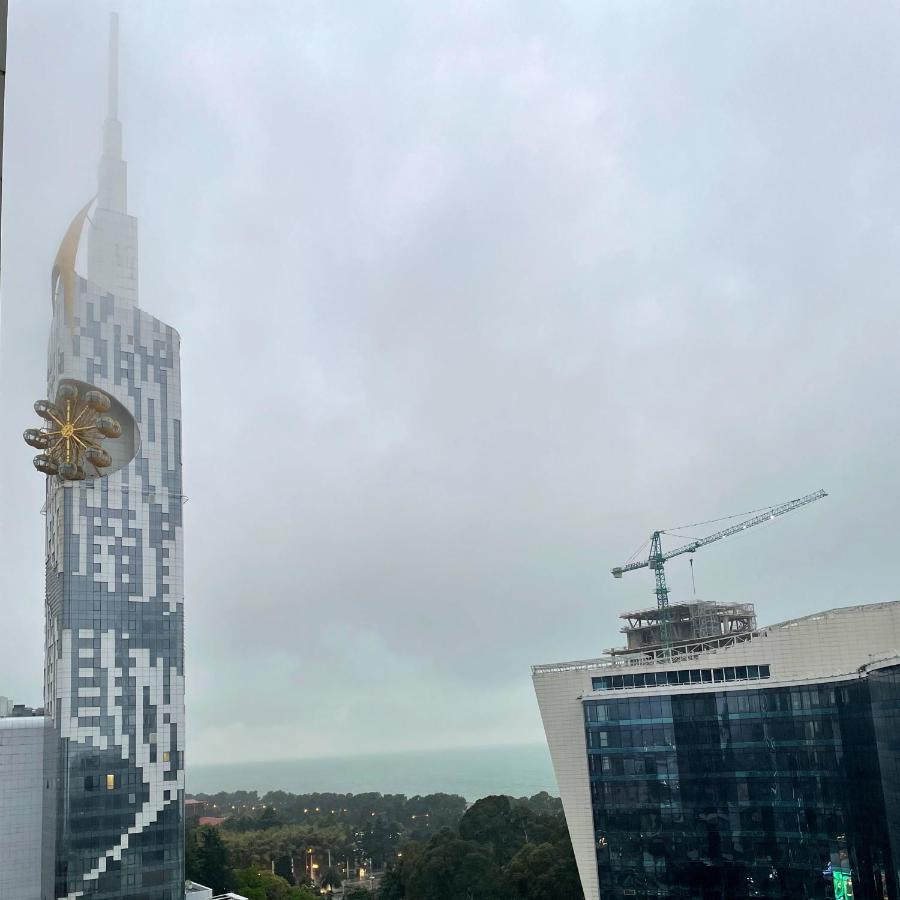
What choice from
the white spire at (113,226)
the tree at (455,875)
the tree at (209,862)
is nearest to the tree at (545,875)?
the tree at (455,875)

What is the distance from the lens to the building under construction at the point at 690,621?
108 feet

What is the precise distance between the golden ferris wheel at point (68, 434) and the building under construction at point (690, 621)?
23.9m

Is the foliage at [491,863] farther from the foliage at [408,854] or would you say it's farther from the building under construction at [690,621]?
the building under construction at [690,621]

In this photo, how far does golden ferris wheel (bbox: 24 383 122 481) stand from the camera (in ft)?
25.2

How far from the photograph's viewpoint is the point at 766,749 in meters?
20.7

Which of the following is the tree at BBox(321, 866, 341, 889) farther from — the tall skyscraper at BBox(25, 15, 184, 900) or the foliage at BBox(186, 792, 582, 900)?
the tall skyscraper at BBox(25, 15, 184, 900)

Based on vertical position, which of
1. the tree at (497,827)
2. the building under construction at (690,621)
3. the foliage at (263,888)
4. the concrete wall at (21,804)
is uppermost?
the building under construction at (690,621)

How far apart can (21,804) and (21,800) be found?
0.32 ft

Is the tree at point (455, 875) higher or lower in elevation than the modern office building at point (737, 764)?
lower

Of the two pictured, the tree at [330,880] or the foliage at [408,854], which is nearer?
the foliage at [408,854]

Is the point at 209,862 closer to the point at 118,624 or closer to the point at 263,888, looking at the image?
the point at 263,888

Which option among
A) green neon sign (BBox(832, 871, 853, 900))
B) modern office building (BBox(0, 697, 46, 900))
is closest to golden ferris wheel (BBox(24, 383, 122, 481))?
modern office building (BBox(0, 697, 46, 900))

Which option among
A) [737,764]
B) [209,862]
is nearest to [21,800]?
[209,862]

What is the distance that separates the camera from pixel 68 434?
10477 mm
